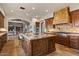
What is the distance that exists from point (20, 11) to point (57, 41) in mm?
1142

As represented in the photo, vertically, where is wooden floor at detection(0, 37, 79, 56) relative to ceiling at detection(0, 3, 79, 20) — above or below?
below

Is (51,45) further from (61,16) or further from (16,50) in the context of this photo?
(16,50)

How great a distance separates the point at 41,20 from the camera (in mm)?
2676

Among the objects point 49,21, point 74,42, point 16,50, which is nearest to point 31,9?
point 49,21

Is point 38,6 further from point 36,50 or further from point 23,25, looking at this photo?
point 36,50

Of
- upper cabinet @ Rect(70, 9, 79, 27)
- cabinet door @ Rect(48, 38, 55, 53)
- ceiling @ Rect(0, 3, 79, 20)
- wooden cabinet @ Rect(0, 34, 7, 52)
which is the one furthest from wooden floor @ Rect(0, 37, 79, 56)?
upper cabinet @ Rect(70, 9, 79, 27)

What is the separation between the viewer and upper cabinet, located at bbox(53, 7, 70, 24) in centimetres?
266

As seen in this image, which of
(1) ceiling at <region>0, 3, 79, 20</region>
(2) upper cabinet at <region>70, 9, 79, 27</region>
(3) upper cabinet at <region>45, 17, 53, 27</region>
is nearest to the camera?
(1) ceiling at <region>0, 3, 79, 20</region>

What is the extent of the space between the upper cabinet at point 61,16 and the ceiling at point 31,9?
9 cm

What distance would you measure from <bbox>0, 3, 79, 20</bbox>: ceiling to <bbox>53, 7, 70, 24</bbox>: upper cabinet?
94mm

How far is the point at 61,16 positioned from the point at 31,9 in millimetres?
714

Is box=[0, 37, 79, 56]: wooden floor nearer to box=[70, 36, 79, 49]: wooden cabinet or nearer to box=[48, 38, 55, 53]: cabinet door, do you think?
box=[70, 36, 79, 49]: wooden cabinet

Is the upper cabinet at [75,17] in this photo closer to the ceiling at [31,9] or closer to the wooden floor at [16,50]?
the ceiling at [31,9]

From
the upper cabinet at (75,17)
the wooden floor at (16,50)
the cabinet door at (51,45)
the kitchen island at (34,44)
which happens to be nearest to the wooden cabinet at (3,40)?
the wooden floor at (16,50)
